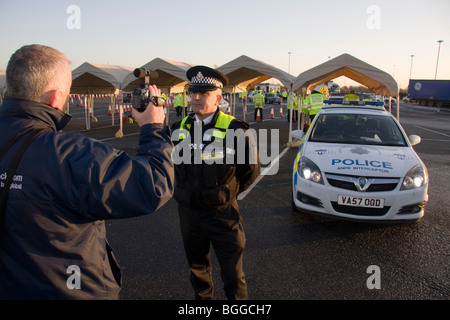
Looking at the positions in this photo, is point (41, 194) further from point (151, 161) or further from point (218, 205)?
point (218, 205)

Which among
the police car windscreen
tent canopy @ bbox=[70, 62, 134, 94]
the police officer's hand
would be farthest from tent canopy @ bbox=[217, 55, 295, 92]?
the police officer's hand

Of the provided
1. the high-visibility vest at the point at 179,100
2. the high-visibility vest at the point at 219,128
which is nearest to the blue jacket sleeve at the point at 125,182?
the high-visibility vest at the point at 219,128

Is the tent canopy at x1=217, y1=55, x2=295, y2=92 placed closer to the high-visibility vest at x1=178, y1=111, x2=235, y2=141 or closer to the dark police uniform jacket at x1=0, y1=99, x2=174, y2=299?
the high-visibility vest at x1=178, y1=111, x2=235, y2=141

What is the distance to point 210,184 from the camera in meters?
2.37

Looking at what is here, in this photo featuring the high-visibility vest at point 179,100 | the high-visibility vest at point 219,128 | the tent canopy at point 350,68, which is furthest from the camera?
the high-visibility vest at point 179,100

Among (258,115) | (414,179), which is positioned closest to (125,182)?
(414,179)

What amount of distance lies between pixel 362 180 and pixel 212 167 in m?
2.37

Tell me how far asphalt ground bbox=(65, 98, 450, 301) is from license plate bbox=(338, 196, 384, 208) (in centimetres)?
44

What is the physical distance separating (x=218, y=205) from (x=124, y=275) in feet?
4.71

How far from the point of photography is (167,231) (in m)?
4.13

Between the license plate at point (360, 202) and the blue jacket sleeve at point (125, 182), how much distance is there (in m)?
3.18

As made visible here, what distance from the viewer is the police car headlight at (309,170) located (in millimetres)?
4160

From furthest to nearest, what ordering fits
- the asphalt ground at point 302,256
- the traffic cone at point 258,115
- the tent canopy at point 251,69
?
the traffic cone at point 258,115 < the tent canopy at point 251,69 < the asphalt ground at point 302,256

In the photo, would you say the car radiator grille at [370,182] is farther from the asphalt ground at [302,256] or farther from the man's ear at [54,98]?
the man's ear at [54,98]
